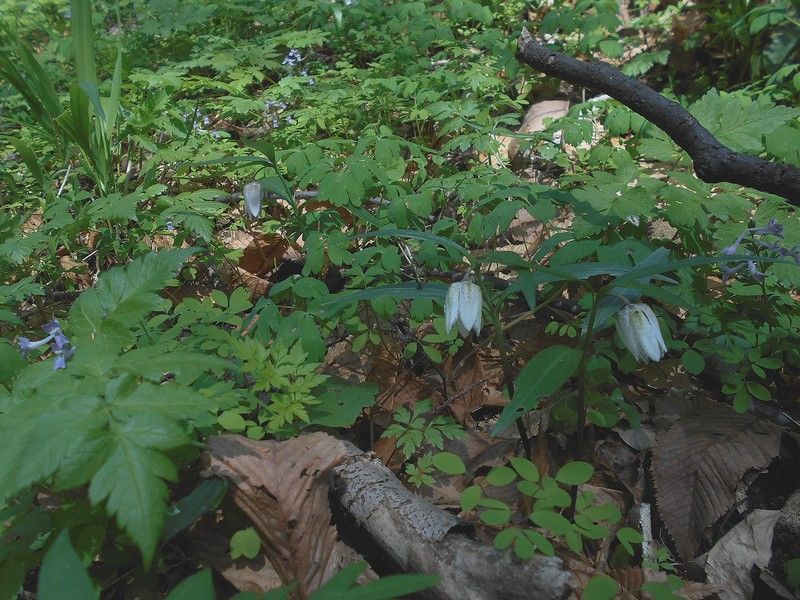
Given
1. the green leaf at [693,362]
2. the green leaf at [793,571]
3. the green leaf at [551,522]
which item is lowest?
the green leaf at [793,571]

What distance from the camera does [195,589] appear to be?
0.93 meters

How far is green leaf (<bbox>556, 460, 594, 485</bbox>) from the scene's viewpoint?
1375 millimetres

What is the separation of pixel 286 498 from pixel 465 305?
25.5 inches

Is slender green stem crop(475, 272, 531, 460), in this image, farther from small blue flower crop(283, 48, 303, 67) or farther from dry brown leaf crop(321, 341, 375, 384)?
small blue flower crop(283, 48, 303, 67)

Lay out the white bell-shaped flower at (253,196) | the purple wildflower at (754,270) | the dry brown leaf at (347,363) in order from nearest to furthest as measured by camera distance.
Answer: the purple wildflower at (754,270) < the dry brown leaf at (347,363) < the white bell-shaped flower at (253,196)

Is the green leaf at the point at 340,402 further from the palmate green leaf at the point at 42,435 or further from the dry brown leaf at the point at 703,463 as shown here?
the dry brown leaf at the point at 703,463

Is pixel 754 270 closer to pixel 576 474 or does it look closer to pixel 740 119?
pixel 740 119

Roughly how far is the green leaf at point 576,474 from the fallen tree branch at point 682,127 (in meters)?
0.95

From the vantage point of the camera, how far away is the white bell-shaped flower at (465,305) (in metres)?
1.43

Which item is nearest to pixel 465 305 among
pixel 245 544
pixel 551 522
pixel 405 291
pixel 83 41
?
pixel 405 291

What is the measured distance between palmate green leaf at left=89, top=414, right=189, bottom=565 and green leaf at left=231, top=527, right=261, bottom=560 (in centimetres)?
47

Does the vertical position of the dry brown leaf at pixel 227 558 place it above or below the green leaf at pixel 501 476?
below

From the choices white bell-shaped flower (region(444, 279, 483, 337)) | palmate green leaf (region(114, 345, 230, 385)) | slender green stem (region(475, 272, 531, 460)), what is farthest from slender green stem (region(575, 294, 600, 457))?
palmate green leaf (region(114, 345, 230, 385))

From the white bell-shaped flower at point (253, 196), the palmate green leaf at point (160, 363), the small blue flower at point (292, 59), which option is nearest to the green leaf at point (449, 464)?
the palmate green leaf at point (160, 363)
